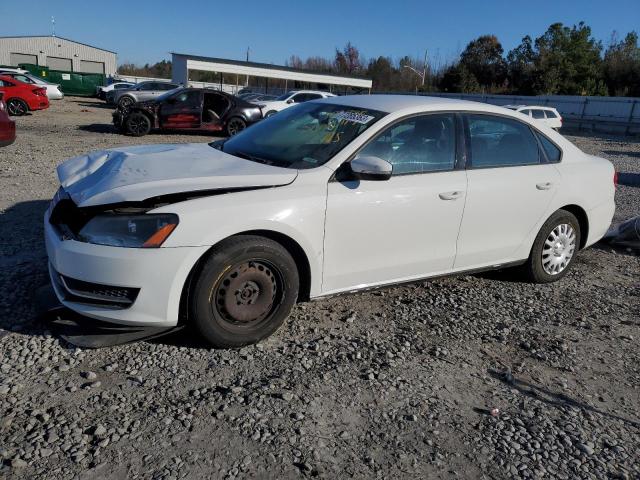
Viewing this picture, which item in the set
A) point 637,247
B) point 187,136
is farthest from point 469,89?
point 637,247

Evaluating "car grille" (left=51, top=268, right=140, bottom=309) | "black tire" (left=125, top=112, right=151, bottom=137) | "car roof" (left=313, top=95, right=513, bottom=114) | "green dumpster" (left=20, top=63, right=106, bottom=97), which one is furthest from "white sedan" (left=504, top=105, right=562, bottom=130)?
"green dumpster" (left=20, top=63, right=106, bottom=97)

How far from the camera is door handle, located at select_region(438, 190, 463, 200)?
404 cm

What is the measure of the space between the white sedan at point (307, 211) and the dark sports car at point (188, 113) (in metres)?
12.2

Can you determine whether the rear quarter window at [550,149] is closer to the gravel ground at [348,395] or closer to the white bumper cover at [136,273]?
the gravel ground at [348,395]

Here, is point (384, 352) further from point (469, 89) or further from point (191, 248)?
point (469, 89)

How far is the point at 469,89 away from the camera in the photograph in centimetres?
5525

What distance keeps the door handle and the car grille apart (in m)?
2.25

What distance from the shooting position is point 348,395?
3051mm

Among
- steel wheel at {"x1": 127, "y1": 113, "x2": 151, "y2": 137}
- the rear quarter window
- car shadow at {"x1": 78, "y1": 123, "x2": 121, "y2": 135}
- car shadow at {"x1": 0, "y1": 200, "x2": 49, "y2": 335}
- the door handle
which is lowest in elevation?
car shadow at {"x1": 78, "y1": 123, "x2": 121, "y2": 135}

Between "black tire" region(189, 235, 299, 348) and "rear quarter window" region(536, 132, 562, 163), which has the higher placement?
"rear quarter window" region(536, 132, 562, 163)

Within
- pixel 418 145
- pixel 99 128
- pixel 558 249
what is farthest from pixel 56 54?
pixel 558 249

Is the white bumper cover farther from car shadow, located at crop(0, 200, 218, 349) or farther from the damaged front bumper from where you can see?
car shadow, located at crop(0, 200, 218, 349)

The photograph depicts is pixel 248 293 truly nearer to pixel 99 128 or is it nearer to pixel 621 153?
pixel 99 128

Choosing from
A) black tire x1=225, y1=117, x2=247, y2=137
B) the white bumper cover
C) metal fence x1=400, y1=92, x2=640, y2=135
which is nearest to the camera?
the white bumper cover
